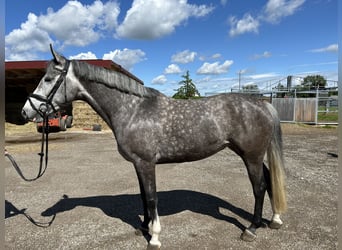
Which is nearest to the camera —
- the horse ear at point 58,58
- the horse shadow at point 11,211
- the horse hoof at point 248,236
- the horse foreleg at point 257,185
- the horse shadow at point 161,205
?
the horse ear at point 58,58

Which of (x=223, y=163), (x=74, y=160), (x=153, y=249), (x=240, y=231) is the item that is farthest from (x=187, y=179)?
(x=74, y=160)

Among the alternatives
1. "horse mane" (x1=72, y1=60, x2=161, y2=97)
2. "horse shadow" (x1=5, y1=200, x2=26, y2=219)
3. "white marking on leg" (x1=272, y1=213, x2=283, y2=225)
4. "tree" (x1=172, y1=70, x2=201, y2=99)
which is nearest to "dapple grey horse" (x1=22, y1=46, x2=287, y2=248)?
"horse mane" (x1=72, y1=60, x2=161, y2=97)

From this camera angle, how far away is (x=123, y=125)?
2.99 m

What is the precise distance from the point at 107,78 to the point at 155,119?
78 cm

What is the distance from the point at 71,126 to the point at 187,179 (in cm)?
1312

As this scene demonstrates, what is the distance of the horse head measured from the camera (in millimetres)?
2871

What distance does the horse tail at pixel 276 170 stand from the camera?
10.9 feet

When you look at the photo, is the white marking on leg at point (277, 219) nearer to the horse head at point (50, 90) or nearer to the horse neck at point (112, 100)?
the horse neck at point (112, 100)

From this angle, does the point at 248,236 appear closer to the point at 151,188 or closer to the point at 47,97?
the point at 151,188

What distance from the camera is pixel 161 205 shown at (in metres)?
4.25

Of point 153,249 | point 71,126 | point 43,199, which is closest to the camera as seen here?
point 153,249

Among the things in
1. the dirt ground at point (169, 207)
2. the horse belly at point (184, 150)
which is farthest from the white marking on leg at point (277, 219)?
the horse belly at point (184, 150)

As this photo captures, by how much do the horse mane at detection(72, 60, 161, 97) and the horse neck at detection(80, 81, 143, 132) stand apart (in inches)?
2.1

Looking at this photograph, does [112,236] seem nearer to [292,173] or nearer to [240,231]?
[240,231]
